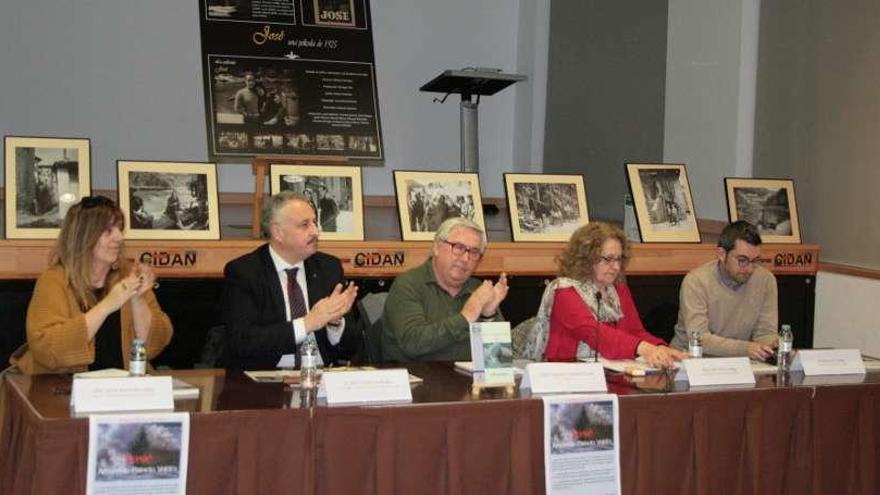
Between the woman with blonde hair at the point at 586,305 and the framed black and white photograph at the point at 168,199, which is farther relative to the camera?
the framed black and white photograph at the point at 168,199

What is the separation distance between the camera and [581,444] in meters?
2.85

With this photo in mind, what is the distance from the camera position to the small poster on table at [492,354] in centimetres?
303

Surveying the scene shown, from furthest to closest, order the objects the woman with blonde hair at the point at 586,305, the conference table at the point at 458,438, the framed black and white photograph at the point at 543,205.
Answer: the framed black and white photograph at the point at 543,205 < the woman with blonde hair at the point at 586,305 < the conference table at the point at 458,438

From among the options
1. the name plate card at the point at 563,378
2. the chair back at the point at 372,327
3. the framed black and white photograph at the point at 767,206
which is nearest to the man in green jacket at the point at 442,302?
the chair back at the point at 372,327

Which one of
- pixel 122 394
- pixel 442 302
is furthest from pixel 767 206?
pixel 122 394

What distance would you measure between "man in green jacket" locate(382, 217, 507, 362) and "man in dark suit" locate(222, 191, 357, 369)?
207 millimetres

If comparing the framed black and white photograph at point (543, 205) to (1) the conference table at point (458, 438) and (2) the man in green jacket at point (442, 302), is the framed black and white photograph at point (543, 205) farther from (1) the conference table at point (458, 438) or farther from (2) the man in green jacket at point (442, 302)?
(1) the conference table at point (458, 438)

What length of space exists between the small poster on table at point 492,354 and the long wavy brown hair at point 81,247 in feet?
3.82

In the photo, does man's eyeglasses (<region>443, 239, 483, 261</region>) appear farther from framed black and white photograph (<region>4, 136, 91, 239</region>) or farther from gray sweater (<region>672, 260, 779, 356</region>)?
framed black and white photograph (<region>4, 136, 91, 239</region>)

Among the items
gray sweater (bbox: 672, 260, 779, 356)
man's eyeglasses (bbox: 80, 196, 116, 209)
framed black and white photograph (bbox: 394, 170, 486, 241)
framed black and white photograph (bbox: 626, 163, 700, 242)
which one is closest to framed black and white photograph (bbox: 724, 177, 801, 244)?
framed black and white photograph (bbox: 626, 163, 700, 242)

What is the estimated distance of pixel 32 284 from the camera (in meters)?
4.37

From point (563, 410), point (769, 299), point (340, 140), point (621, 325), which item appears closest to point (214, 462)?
point (563, 410)

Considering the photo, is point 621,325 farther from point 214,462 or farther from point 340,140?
point 340,140

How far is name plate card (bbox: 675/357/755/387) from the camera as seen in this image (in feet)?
10.2
